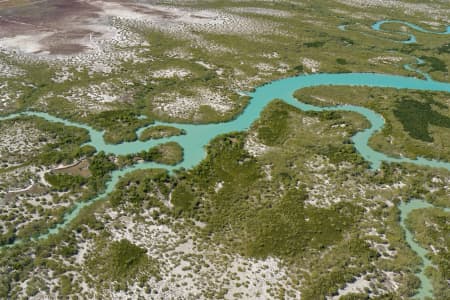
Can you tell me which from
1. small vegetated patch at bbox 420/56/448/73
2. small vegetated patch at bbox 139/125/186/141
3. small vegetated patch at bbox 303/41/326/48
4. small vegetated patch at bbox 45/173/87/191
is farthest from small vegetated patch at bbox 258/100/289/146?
small vegetated patch at bbox 420/56/448/73

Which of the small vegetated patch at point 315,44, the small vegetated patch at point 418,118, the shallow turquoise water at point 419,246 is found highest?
the small vegetated patch at point 315,44

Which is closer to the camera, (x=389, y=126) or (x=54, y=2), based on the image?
(x=389, y=126)

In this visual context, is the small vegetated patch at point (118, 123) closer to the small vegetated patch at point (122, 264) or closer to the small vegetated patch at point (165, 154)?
the small vegetated patch at point (165, 154)

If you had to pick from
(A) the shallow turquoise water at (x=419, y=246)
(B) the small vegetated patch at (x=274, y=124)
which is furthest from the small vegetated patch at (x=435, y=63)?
(A) the shallow turquoise water at (x=419, y=246)

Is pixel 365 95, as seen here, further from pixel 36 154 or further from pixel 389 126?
pixel 36 154

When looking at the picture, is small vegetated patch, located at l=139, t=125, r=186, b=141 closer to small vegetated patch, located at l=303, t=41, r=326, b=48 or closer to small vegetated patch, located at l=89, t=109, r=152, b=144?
small vegetated patch, located at l=89, t=109, r=152, b=144

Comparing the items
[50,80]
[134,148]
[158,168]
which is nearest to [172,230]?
[158,168]

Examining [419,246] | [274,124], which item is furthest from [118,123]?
[419,246]
